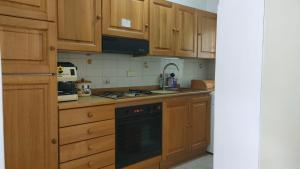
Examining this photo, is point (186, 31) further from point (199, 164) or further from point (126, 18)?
point (199, 164)

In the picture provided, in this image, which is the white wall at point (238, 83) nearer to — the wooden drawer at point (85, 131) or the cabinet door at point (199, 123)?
the wooden drawer at point (85, 131)

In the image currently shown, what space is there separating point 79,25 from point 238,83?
6.04 ft

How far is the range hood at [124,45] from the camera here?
239 centimetres

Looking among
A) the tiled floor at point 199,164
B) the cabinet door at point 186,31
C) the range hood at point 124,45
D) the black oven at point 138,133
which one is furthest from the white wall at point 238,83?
the cabinet door at point 186,31

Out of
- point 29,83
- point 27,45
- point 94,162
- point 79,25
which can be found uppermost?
point 79,25

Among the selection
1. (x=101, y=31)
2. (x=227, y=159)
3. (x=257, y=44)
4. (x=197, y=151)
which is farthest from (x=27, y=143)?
(x=197, y=151)

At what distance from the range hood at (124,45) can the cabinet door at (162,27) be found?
0.14m

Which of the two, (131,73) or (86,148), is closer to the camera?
(86,148)

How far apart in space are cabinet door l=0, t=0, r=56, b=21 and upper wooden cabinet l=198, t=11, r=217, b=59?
221 cm

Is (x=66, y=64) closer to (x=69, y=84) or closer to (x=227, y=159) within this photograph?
(x=69, y=84)

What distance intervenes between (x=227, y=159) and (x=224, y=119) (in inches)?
4.7

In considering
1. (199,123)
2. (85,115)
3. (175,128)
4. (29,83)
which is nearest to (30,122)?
(29,83)

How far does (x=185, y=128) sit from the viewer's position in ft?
9.86

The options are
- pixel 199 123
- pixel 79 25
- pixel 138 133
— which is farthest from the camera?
pixel 199 123
